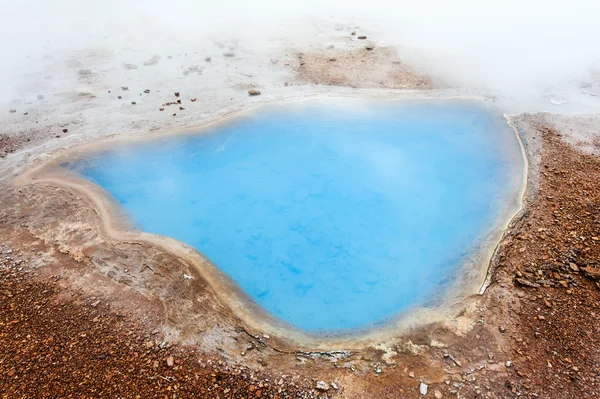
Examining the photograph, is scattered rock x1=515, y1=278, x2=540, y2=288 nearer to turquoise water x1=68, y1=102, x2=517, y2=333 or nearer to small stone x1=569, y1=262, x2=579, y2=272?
small stone x1=569, y1=262, x2=579, y2=272

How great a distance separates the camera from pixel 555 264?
17.7 ft

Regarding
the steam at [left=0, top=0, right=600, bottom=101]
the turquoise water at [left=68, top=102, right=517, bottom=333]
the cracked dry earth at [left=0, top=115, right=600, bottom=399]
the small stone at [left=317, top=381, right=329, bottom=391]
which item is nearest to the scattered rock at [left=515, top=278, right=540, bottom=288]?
the cracked dry earth at [left=0, top=115, right=600, bottom=399]

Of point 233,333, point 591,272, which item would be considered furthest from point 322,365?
point 591,272

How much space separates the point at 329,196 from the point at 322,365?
137 inches

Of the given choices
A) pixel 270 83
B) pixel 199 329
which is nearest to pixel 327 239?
pixel 199 329

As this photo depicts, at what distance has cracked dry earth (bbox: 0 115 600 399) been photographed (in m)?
4.11

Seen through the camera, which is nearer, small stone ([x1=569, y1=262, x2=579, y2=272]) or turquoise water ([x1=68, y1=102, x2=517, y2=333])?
small stone ([x1=569, y1=262, x2=579, y2=272])

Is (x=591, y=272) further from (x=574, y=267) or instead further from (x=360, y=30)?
(x=360, y=30)

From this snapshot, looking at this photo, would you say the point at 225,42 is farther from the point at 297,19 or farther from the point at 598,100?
the point at 598,100

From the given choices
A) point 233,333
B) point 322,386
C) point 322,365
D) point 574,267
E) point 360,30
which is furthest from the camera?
point 360,30

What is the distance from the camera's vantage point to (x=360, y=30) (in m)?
13.4

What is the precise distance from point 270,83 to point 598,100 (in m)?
8.41

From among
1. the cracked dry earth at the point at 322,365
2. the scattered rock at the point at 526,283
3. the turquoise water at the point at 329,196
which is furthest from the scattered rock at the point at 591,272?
the turquoise water at the point at 329,196

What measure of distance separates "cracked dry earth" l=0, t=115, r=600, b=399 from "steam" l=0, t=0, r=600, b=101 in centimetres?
661
